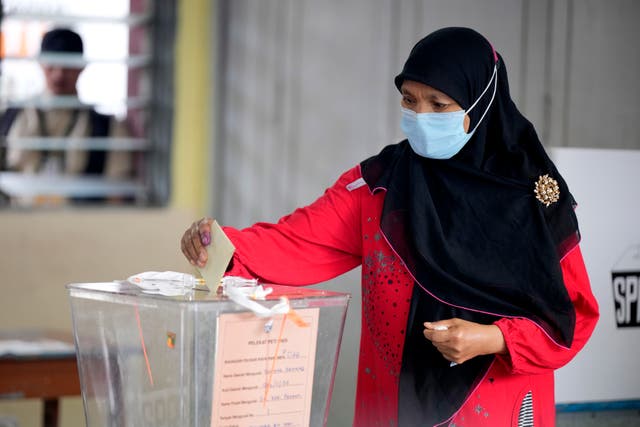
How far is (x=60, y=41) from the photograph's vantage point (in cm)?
352

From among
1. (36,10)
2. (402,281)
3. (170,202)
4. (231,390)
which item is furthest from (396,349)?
(36,10)

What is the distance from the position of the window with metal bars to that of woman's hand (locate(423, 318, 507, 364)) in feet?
7.95

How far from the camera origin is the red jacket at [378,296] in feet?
4.76

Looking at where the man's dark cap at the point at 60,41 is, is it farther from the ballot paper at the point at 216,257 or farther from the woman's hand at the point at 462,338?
the woman's hand at the point at 462,338

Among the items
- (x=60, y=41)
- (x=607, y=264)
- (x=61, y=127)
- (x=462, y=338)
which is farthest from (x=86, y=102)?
(x=462, y=338)

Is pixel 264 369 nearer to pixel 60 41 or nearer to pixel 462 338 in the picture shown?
pixel 462 338

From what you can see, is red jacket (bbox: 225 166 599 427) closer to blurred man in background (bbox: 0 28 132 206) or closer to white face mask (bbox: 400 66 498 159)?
white face mask (bbox: 400 66 498 159)

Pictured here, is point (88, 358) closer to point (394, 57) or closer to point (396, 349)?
point (396, 349)

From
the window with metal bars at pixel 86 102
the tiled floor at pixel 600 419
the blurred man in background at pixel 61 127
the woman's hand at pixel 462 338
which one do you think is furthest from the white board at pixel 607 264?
the blurred man in background at pixel 61 127

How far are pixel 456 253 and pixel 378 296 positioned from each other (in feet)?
0.53

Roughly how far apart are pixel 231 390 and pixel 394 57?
76.1 inches

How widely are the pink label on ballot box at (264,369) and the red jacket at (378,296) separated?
1.24ft

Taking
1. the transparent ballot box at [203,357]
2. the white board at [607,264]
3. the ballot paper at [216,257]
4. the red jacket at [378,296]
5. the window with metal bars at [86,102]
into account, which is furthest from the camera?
the window with metal bars at [86,102]

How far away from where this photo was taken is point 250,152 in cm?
335
